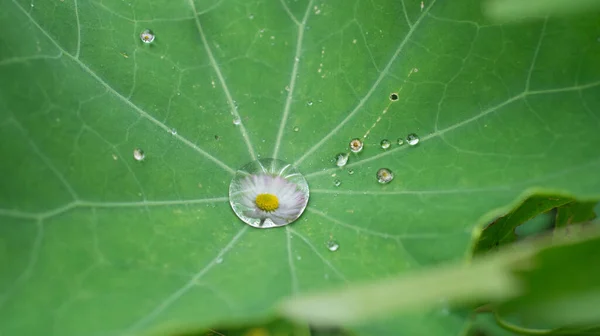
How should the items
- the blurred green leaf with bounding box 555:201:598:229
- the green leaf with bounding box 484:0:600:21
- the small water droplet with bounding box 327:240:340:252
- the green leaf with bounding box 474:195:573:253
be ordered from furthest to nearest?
the blurred green leaf with bounding box 555:201:598:229, the green leaf with bounding box 474:195:573:253, the small water droplet with bounding box 327:240:340:252, the green leaf with bounding box 484:0:600:21

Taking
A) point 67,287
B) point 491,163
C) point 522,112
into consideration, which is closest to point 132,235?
point 67,287

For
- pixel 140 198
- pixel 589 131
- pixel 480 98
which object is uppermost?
pixel 480 98

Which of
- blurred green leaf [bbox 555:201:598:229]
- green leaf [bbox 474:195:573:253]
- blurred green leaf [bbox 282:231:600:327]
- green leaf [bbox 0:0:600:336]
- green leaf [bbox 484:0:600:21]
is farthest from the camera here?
blurred green leaf [bbox 555:201:598:229]

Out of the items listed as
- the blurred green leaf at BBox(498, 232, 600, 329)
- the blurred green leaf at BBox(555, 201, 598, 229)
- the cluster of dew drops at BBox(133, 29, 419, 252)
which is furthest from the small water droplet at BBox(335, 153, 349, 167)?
the blurred green leaf at BBox(498, 232, 600, 329)

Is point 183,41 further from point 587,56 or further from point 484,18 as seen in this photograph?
point 587,56

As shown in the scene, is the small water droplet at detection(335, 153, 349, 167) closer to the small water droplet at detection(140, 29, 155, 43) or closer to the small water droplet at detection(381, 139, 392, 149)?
the small water droplet at detection(381, 139, 392, 149)

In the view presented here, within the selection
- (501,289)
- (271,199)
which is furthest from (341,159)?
(501,289)

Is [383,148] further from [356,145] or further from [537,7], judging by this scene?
[537,7]
